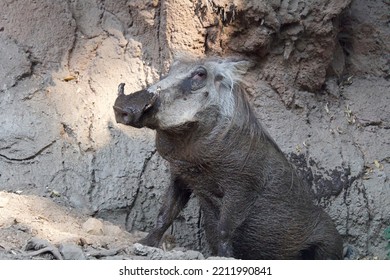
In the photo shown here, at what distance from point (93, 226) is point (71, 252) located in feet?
3.71

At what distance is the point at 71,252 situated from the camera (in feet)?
19.5

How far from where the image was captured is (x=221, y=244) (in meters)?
7.01

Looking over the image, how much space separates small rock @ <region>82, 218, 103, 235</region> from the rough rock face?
0.63 meters

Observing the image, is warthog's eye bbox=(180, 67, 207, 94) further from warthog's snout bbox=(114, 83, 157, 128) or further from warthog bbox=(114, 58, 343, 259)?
warthog's snout bbox=(114, 83, 157, 128)

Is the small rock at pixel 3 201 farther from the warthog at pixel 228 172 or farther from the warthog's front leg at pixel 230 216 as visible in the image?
the warthog's front leg at pixel 230 216

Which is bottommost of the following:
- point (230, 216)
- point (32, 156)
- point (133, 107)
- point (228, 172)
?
point (230, 216)

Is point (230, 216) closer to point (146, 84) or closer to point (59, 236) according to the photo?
point (59, 236)

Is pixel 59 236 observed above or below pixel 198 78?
below

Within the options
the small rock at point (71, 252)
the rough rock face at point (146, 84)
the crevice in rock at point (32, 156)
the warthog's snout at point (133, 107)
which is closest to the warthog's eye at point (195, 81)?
the warthog's snout at point (133, 107)

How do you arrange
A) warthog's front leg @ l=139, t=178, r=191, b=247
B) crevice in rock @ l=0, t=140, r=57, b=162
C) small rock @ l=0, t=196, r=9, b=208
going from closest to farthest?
small rock @ l=0, t=196, r=9, b=208 < warthog's front leg @ l=139, t=178, r=191, b=247 < crevice in rock @ l=0, t=140, r=57, b=162

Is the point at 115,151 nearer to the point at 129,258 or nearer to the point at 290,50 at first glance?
the point at 290,50

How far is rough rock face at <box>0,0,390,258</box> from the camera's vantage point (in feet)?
26.2

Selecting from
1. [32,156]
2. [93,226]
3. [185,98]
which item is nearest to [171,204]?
[93,226]

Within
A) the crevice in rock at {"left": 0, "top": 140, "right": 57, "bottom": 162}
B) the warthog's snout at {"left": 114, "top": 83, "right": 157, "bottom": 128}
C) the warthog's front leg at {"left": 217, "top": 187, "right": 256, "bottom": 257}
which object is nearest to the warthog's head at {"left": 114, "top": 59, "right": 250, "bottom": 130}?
the warthog's snout at {"left": 114, "top": 83, "right": 157, "bottom": 128}
